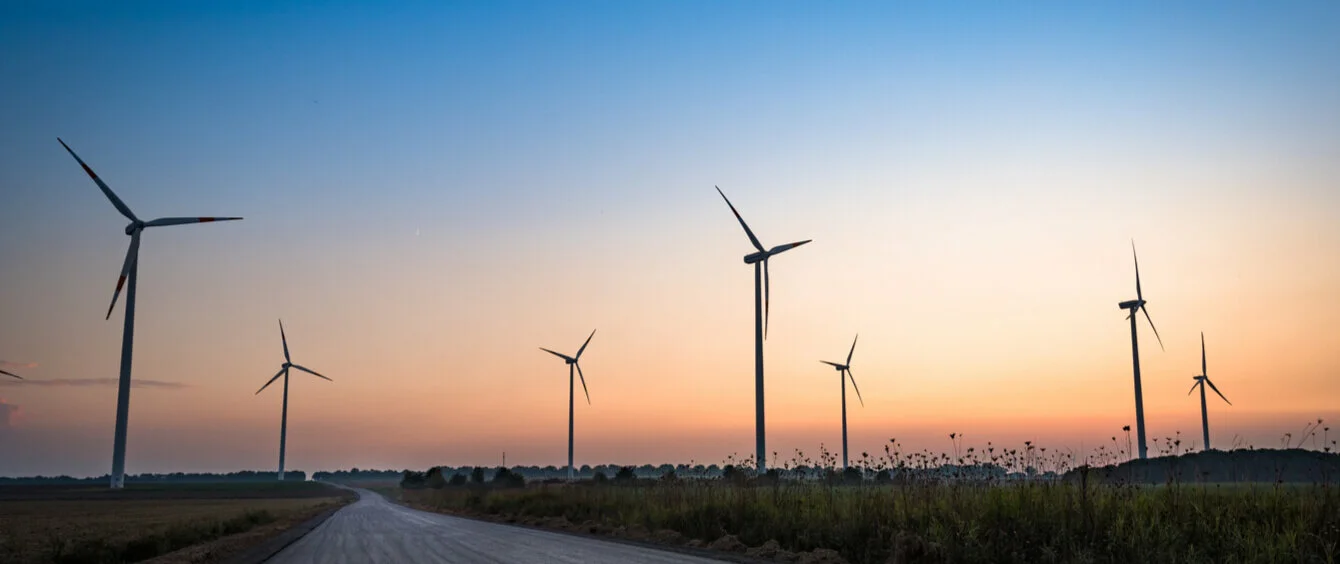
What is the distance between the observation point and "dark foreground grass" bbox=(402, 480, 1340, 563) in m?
15.0

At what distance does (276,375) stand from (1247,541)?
140 metres

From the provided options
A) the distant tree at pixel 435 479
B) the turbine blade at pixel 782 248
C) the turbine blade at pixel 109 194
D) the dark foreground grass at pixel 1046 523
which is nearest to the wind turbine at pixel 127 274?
the turbine blade at pixel 109 194

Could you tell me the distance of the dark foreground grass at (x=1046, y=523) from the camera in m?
15.0

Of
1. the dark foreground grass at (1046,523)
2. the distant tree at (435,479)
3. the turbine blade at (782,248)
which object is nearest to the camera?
the dark foreground grass at (1046,523)

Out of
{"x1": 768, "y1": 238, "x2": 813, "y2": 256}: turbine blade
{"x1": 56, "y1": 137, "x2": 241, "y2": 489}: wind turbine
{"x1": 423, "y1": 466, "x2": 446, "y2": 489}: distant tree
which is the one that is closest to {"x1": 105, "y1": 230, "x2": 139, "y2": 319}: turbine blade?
{"x1": 56, "y1": 137, "x2": 241, "y2": 489}: wind turbine

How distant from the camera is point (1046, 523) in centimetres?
1756

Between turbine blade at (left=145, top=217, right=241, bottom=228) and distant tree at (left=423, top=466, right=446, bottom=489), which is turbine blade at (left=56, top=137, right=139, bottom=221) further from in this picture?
distant tree at (left=423, top=466, right=446, bottom=489)

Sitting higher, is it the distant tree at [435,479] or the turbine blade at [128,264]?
the turbine blade at [128,264]

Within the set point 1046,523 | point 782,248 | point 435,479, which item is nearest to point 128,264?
point 782,248

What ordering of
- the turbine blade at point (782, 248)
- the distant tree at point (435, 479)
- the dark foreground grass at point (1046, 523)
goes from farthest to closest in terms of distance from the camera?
the distant tree at point (435, 479), the turbine blade at point (782, 248), the dark foreground grass at point (1046, 523)

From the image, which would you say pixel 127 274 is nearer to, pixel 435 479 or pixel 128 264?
pixel 128 264

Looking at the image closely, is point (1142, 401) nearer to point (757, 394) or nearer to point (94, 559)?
point (757, 394)

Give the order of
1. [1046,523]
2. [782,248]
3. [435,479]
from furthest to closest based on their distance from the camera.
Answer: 1. [435,479]
2. [782,248]
3. [1046,523]

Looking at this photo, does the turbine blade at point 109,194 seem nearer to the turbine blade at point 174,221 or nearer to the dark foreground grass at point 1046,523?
the turbine blade at point 174,221
